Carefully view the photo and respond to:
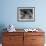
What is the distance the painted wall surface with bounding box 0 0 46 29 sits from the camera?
430 centimetres

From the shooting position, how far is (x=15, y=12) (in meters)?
4.31

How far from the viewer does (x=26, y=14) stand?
434 centimetres

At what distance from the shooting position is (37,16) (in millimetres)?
4324

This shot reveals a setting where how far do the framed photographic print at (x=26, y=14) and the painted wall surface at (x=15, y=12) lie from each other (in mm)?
99

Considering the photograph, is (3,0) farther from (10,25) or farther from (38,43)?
(38,43)

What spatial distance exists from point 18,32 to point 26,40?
0.33 metres

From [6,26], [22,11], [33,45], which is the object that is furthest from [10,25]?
[33,45]

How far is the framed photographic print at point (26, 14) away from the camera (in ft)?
14.1

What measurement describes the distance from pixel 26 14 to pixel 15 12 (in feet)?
1.21

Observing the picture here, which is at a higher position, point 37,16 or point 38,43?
point 37,16

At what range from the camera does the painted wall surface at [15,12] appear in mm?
4301

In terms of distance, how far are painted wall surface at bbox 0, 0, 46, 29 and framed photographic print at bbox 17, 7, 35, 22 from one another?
10 cm

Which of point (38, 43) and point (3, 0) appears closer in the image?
point (38, 43)

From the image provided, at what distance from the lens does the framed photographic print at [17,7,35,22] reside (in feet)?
14.1
